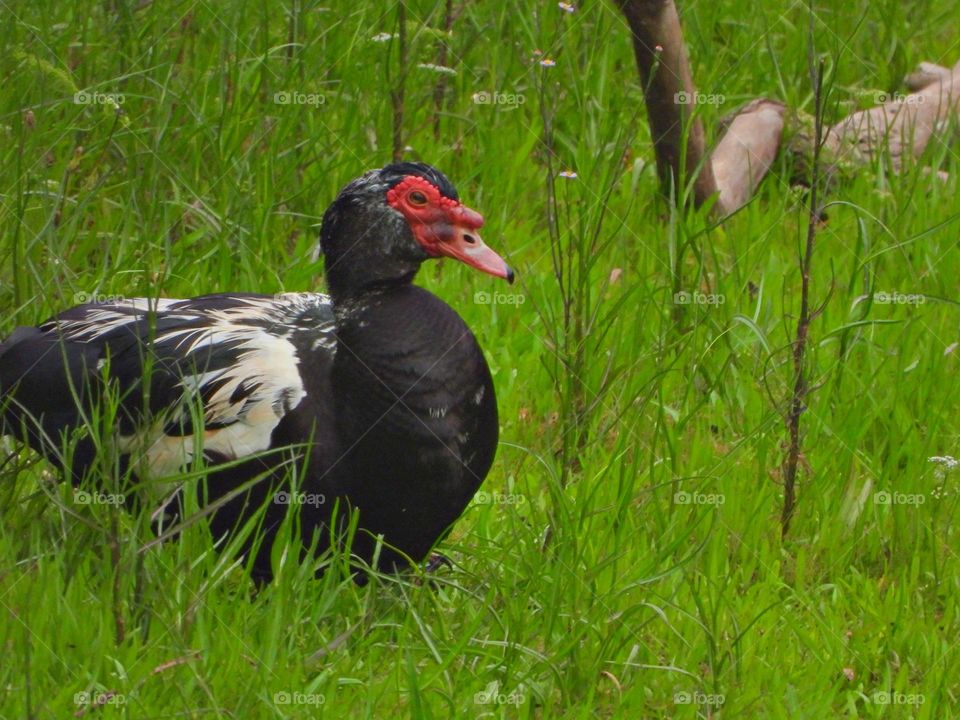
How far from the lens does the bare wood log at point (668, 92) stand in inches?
202

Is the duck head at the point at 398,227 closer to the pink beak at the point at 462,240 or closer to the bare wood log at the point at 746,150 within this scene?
the pink beak at the point at 462,240

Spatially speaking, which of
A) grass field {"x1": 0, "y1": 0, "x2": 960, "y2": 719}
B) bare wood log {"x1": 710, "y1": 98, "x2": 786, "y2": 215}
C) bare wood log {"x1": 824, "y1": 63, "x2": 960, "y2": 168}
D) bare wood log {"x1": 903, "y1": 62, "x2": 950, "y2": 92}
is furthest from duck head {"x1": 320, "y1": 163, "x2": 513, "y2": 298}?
bare wood log {"x1": 903, "y1": 62, "x2": 950, "y2": 92}

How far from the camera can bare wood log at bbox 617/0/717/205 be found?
513 centimetres

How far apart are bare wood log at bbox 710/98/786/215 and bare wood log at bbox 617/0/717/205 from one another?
0.34 meters

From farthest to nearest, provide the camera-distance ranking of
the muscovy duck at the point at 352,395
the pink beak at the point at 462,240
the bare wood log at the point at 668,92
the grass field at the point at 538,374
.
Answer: the bare wood log at the point at 668,92, the pink beak at the point at 462,240, the muscovy duck at the point at 352,395, the grass field at the point at 538,374

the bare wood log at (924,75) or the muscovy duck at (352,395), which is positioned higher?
the bare wood log at (924,75)

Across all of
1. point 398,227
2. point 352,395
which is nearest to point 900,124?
point 398,227

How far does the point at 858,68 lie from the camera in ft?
21.6

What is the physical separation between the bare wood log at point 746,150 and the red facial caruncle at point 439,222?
2227 millimetres

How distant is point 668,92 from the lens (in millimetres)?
5277

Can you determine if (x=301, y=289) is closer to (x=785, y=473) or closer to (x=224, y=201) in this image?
(x=224, y=201)

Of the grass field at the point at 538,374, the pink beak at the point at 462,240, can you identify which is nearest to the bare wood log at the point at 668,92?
the grass field at the point at 538,374

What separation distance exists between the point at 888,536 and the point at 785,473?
0.33m

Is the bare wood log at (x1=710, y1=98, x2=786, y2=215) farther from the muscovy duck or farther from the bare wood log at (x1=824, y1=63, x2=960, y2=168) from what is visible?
the muscovy duck
